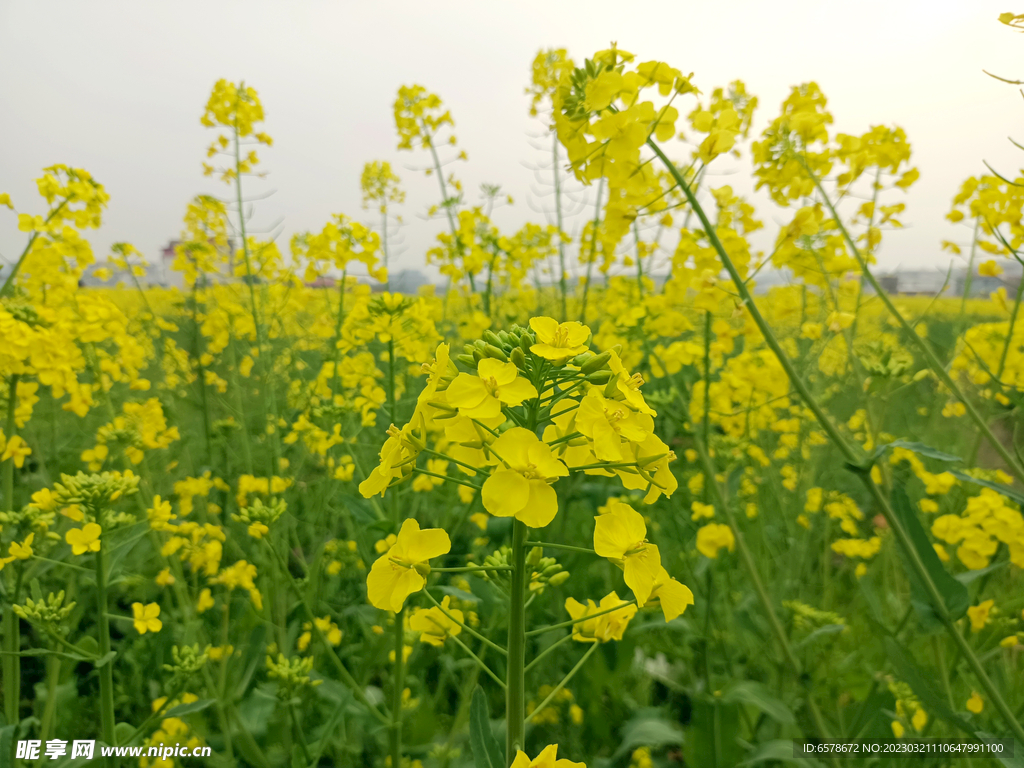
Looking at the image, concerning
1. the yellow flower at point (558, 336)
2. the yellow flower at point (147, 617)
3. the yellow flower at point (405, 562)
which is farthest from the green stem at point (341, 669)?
the yellow flower at point (558, 336)

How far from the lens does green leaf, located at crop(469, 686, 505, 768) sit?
3.27 feet

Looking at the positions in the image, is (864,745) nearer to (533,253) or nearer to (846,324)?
(846,324)

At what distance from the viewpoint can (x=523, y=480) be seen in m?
0.91

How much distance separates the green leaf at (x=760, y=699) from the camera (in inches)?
79.9

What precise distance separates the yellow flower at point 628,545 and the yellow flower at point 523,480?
112 mm

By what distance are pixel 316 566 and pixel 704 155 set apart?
204cm

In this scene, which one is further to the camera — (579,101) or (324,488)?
(324,488)

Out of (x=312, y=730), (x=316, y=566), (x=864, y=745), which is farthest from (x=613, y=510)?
(x=312, y=730)

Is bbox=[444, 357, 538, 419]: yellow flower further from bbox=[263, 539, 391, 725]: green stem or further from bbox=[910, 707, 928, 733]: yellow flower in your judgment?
bbox=[910, 707, 928, 733]: yellow flower

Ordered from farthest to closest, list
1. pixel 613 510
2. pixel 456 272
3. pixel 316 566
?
pixel 456 272, pixel 316 566, pixel 613 510

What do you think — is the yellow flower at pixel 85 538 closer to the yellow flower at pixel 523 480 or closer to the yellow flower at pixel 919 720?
the yellow flower at pixel 523 480

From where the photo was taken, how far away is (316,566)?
2.21 metres

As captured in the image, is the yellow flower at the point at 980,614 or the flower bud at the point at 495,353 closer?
the flower bud at the point at 495,353

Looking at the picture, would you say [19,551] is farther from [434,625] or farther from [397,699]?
[434,625]
